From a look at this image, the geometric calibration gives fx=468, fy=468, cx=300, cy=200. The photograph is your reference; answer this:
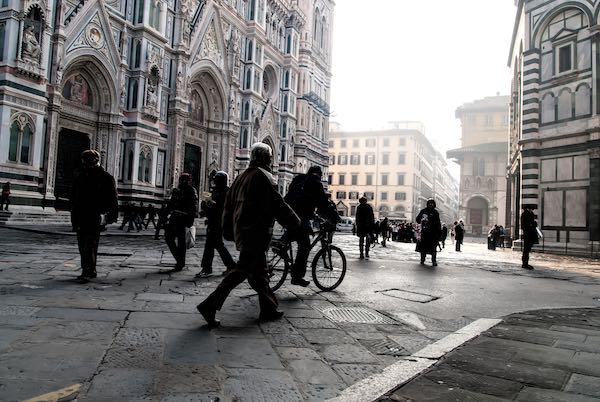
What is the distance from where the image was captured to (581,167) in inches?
778

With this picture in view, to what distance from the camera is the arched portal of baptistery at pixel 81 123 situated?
2089 centimetres

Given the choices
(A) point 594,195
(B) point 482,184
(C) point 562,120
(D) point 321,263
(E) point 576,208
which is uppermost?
(B) point 482,184

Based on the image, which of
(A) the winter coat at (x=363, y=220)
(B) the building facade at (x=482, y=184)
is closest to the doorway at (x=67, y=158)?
(A) the winter coat at (x=363, y=220)

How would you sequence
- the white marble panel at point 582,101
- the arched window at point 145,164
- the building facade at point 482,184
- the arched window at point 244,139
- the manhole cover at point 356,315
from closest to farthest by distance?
the manhole cover at point 356,315
the white marble panel at point 582,101
the arched window at point 145,164
the arched window at point 244,139
the building facade at point 482,184

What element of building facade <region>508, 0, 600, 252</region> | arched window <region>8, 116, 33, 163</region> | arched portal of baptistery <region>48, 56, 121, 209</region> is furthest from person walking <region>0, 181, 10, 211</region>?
building facade <region>508, 0, 600, 252</region>

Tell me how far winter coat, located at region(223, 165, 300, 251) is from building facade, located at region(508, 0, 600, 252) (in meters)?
18.6

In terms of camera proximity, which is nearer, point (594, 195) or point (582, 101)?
point (594, 195)

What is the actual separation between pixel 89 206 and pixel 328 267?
11.3 feet

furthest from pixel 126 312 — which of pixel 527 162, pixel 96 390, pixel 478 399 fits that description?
pixel 527 162

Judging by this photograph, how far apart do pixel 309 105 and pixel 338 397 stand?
41814mm

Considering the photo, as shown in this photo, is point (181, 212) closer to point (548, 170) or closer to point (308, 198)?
point (308, 198)

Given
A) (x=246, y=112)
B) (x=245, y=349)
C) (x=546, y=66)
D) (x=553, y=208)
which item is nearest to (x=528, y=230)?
(x=553, y=208)

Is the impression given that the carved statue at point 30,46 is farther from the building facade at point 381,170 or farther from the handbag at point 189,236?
the building facade at point 381,170

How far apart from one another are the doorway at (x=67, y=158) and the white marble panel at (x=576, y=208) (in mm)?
21598
